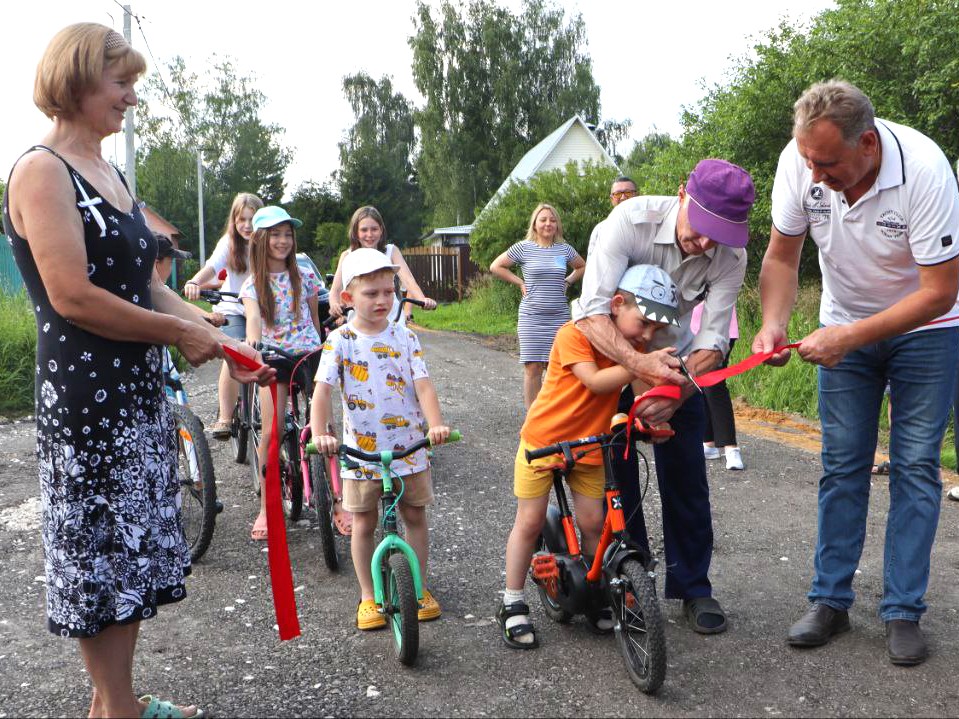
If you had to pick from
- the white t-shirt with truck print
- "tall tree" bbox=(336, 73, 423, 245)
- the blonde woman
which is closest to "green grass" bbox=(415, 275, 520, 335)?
the blonde woman

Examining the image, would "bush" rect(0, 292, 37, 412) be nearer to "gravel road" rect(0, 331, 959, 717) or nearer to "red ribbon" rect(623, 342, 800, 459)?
"gravel road" rect(0, 331, 959, 717)

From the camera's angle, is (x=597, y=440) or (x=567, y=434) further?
(x=567, y=434)

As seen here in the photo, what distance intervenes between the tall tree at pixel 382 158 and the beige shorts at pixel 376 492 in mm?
53375

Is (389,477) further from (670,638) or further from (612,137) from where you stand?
(612,137)

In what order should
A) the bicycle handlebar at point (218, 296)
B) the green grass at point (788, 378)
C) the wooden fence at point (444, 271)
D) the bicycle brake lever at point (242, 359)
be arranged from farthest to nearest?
the wooden fence at point (444, 271) → the green grass at point (788, 378) → the bicycle handlebar at point (218, 296) → the bicycle brake lever at point (242, 359)

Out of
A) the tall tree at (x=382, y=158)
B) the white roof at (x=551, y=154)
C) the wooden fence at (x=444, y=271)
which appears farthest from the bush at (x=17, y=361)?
the tall tree at (x=382, y=158)

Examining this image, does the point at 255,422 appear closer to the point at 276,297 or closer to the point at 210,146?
the point at 276,297

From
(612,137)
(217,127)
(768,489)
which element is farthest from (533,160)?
(768,489)

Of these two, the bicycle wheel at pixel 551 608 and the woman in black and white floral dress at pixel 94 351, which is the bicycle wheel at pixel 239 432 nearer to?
the bicycle wheel at pixel 551 608

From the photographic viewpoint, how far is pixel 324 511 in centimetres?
500

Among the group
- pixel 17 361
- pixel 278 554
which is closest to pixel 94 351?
pixel 278 554

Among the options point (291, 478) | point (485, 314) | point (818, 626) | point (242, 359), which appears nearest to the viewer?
point (242, 359)

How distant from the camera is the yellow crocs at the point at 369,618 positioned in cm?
426

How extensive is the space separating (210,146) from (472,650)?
63037 mm
